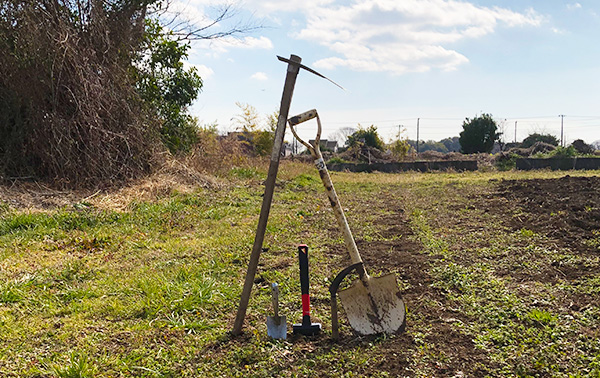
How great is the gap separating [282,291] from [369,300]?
1005 mm

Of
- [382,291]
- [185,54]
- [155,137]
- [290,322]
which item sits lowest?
[290,322]

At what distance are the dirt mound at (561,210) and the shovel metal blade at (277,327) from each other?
3.59 meters

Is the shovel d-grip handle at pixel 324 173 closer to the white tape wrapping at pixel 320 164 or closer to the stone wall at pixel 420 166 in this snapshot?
the white tape wrapping at pixel 320 164

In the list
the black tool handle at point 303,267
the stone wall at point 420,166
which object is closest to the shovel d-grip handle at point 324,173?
the black tool handle at point 303,267

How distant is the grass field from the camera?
2.64 m

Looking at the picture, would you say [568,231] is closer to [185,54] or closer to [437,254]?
[437,254]

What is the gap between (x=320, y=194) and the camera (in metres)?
11.3

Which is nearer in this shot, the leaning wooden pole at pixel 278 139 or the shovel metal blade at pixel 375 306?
the leaning wooden pole at pixel 278 139

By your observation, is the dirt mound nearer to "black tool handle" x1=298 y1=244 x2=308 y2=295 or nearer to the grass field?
the grass field

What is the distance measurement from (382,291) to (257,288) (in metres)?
1.26

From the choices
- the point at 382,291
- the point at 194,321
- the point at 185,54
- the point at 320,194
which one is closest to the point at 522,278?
the point at 382,291

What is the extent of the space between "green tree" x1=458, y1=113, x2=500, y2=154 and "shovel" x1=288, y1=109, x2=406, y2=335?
29817mm

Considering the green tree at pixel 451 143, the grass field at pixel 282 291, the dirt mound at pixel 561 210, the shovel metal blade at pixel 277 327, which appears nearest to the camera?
the grass field at pixel 282 291

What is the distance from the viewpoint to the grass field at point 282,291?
8.66ft
